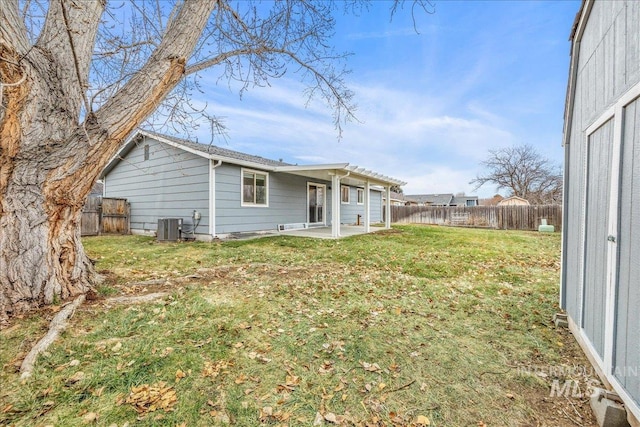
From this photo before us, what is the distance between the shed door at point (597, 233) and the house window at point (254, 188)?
9008 mm

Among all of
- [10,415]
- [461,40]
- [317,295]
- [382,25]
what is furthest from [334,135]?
[10,415]

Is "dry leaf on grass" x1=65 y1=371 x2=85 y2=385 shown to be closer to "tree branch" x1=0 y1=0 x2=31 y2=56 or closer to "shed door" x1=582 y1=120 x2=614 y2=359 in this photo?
"tree branch" x1=0 y1=0 x2=31 y2=56

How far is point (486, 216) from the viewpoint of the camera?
1986 centimetres

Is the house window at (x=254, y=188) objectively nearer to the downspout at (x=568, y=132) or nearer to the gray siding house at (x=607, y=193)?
the downspout at (x=568, y=132)

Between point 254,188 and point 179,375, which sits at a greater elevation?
point 254,188

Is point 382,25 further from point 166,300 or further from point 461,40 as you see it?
point 166,300

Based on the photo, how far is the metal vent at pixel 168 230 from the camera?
9148 millimetres

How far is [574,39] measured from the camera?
2953mm

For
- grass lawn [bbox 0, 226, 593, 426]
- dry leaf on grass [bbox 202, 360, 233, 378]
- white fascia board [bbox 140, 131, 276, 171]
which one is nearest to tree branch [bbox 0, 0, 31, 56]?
grass lawn [bbox 0, 226, 593, 426]

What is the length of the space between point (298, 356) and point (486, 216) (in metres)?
21.2

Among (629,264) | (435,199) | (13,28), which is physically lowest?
(629,264)

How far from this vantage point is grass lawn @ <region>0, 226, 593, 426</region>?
185 centimetres

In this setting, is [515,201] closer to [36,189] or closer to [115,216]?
[115,216]

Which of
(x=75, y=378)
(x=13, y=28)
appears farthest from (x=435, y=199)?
(x=75, y=378)
